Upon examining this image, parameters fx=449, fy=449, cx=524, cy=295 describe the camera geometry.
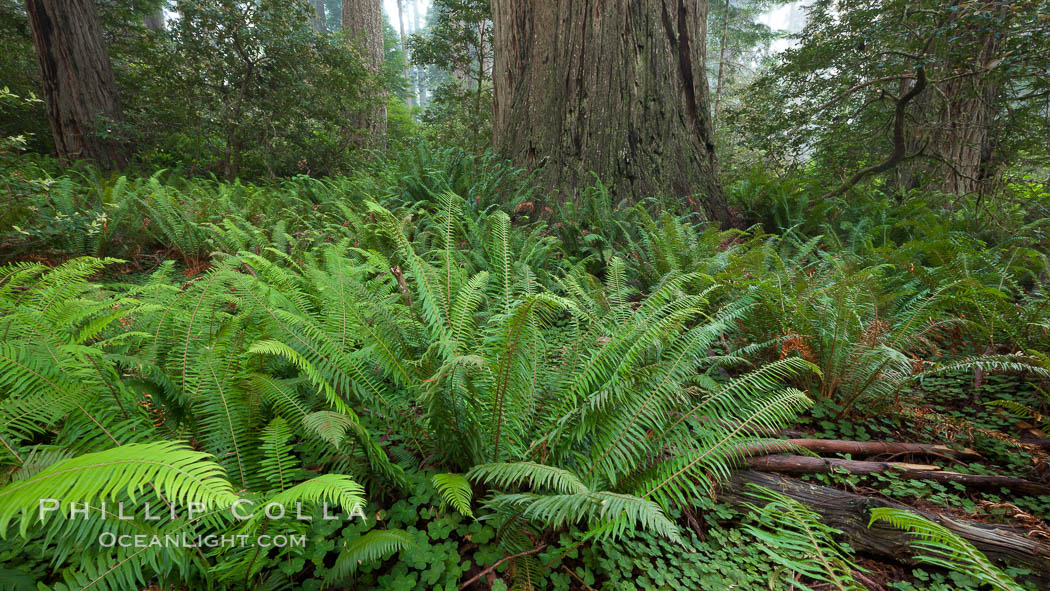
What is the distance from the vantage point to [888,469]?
177 centimetres

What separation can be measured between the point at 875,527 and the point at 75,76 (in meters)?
8.82

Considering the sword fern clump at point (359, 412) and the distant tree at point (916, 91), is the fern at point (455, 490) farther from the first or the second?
the distant tree at point (916, 91)

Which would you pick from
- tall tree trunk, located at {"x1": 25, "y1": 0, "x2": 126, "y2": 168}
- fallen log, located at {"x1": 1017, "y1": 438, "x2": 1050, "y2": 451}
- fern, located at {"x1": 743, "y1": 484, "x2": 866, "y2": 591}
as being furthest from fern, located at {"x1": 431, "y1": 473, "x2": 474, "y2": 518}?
tall tree trunk, located at {"x1": 25, "y1": 0, "x2": 126, "y2": 168}

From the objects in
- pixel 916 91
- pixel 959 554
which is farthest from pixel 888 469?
pixel 916 91

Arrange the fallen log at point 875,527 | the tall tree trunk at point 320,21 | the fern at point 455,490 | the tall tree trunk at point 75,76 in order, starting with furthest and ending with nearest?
the tall tree trunk at point 320,21 → the tall tree trunk at point 75,76 → the fallen log at point 875,527 → the fern at point 455,490

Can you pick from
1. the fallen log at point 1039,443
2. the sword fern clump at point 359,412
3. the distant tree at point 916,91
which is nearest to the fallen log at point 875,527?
the sword fern clump at point 359,412

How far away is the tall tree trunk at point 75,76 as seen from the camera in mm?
5590

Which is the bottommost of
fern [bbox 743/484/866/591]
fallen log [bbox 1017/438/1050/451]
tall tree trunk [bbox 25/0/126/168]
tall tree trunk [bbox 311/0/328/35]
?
fallen log [bbox 1017/438/1050/451]

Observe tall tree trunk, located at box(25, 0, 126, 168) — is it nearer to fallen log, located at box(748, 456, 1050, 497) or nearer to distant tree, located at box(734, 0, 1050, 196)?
fallen log, located at box(748, 456, 1050, 497)

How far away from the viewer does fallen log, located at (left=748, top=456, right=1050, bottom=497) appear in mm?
1700

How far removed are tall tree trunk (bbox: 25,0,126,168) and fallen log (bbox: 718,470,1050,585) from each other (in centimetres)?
807

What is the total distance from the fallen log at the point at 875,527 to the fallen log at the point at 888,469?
0.05 m

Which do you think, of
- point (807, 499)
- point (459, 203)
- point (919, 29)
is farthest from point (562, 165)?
point (919, 29)

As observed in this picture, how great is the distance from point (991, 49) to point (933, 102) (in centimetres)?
221
